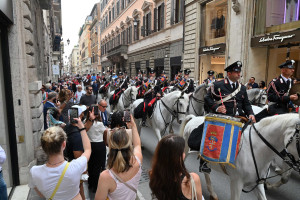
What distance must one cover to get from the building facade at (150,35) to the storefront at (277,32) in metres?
7.56

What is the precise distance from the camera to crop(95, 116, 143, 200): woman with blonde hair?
2.01m

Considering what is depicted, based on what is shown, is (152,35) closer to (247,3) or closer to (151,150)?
(247,3)

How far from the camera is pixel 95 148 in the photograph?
4.03 m

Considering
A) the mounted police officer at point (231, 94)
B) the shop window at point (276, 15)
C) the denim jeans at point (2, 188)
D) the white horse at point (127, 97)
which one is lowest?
the denim jeans at point (2, 188)

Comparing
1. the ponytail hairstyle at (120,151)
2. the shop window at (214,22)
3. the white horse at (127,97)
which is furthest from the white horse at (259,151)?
the shop window at (214,22)

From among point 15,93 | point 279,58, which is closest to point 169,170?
point 15,93

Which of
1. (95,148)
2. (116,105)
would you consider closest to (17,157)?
(95,148)

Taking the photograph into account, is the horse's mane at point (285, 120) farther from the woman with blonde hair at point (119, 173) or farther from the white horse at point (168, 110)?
the white horse at point (168, 110)

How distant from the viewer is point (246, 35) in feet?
41.6

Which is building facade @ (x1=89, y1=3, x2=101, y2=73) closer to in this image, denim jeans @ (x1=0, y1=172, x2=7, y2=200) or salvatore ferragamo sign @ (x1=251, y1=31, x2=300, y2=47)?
salvatore ferragamo sign @ (x1=251, y1=31, x2=300, y2=47)

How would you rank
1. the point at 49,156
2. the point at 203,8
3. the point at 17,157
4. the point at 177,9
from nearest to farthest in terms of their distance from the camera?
the point at 49,156 < the point at 17,157 < the point at 203,8 < the point at 177,9

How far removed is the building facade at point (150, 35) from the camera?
66.9 feet

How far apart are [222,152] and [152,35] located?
75.7ft

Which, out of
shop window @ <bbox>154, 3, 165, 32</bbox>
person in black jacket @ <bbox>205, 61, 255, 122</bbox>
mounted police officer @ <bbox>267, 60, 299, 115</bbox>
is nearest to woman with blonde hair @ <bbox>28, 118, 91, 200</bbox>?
person in black jacket @ <bbox>205, 61, 255, 122</bbox>
